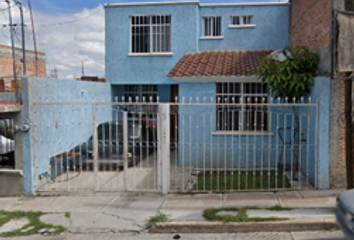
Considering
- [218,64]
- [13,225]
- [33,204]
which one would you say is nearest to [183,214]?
[13,225]

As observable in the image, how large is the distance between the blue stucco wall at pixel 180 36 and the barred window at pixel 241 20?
0.58 ft

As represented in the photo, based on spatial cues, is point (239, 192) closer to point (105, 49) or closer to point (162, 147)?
point (162, 147)

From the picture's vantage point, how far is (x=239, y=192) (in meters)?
7.02

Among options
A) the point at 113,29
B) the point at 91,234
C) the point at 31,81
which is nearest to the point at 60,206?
the point at 91,234

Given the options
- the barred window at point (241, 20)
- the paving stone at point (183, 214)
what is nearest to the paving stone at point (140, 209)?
the paving stone at point (183, 214)

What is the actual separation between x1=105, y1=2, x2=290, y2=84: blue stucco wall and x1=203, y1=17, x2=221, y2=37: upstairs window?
0.18 metres

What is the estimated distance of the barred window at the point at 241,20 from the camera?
12.0 meters

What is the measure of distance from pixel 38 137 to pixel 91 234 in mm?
2969

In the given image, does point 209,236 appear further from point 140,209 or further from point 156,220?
point 140,209

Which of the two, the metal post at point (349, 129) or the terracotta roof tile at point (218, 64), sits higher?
the terracotta roof tile at point (218, 64)

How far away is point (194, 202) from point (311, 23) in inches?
224

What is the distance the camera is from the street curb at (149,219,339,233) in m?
5.33

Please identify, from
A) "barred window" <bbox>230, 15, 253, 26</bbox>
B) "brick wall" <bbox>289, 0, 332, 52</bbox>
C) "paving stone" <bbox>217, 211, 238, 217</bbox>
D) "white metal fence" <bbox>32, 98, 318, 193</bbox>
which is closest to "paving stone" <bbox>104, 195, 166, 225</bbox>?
"white metal fence" <bbox>32, 98, 318, 193</bbox>

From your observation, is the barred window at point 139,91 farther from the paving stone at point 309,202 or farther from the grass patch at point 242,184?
the paving stone at point 309,202
